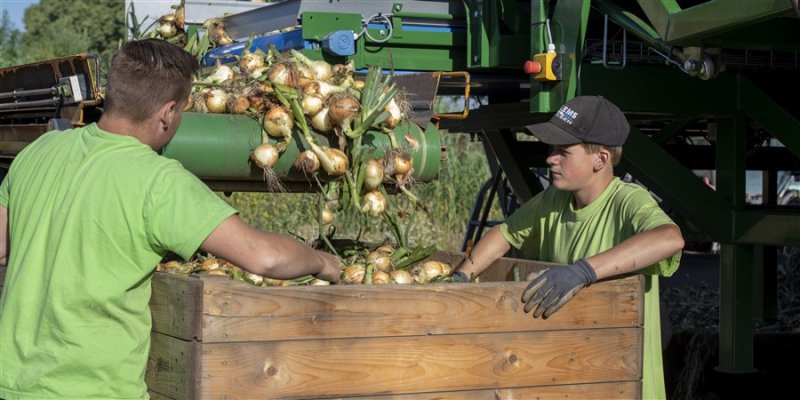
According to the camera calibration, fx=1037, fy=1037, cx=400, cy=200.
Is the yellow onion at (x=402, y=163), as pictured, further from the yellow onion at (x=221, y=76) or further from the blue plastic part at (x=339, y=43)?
the blue plastic part at (x=339, y=43)

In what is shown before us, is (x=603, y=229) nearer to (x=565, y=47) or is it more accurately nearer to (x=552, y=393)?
(x=552, y=393)

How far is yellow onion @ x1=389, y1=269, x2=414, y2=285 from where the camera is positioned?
11.4 feet

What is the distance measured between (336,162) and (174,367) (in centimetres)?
96

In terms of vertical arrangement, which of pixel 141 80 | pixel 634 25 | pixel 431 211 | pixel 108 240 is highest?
pixel 634 25

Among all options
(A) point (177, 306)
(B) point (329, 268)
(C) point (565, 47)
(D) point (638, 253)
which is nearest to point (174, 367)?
(A) point (177, 306)

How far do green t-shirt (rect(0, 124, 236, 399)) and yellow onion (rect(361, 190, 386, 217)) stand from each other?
121 centimetres

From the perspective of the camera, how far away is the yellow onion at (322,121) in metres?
3.49

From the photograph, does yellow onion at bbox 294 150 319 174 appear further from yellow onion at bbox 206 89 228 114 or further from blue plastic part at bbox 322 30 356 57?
blue plastic part at bbox 322 30 356 57

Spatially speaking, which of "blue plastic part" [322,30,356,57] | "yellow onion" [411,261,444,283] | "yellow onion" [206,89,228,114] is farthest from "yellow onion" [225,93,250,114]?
"blue plastic part" [322,30,356,57]

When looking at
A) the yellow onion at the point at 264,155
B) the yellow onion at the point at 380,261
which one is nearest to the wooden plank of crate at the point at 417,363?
the yellow onion at the point at 380,261

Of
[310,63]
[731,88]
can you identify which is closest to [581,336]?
[310,63]

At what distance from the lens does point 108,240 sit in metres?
2.35

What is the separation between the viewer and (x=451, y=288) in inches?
114

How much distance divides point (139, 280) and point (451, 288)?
2.93 ft
